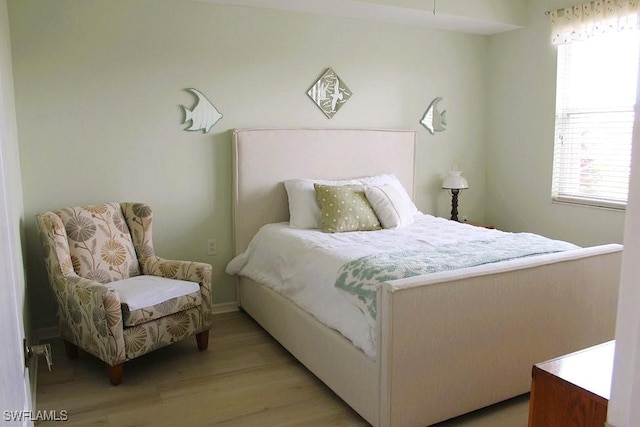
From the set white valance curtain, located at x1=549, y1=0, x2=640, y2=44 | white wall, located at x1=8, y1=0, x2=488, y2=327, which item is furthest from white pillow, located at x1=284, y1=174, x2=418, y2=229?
white valance curtain, located at x1=549, y1=0, x2=640, y2=44

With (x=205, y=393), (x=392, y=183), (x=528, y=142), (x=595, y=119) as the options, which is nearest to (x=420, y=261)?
(x=205, y=393)

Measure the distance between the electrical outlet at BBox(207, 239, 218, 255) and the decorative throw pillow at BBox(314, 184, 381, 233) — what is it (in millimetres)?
844

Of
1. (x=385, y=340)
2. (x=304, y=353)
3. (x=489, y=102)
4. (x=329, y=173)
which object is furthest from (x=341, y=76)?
(x=385, y=340)

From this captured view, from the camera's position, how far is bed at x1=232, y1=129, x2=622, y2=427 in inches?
84.9

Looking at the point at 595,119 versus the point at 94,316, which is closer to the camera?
the point at 94,316

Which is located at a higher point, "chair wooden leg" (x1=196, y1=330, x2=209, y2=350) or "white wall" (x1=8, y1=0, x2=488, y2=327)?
"white wall" (x1=8, y1=0, x2=488, y2=327)

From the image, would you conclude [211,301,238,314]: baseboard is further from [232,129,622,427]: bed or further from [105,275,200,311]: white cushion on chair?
[105,275,200,311]: white cushion on chair

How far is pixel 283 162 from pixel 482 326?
6.53ft

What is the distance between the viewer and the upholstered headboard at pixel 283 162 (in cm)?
367

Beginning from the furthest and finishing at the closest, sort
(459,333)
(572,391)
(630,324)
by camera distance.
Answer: (459,333), (572,391), (630,324)

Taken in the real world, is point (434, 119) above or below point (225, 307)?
above

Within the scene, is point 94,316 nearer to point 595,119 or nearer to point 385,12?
point 385,12

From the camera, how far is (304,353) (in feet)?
9.30

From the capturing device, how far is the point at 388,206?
3.54m
